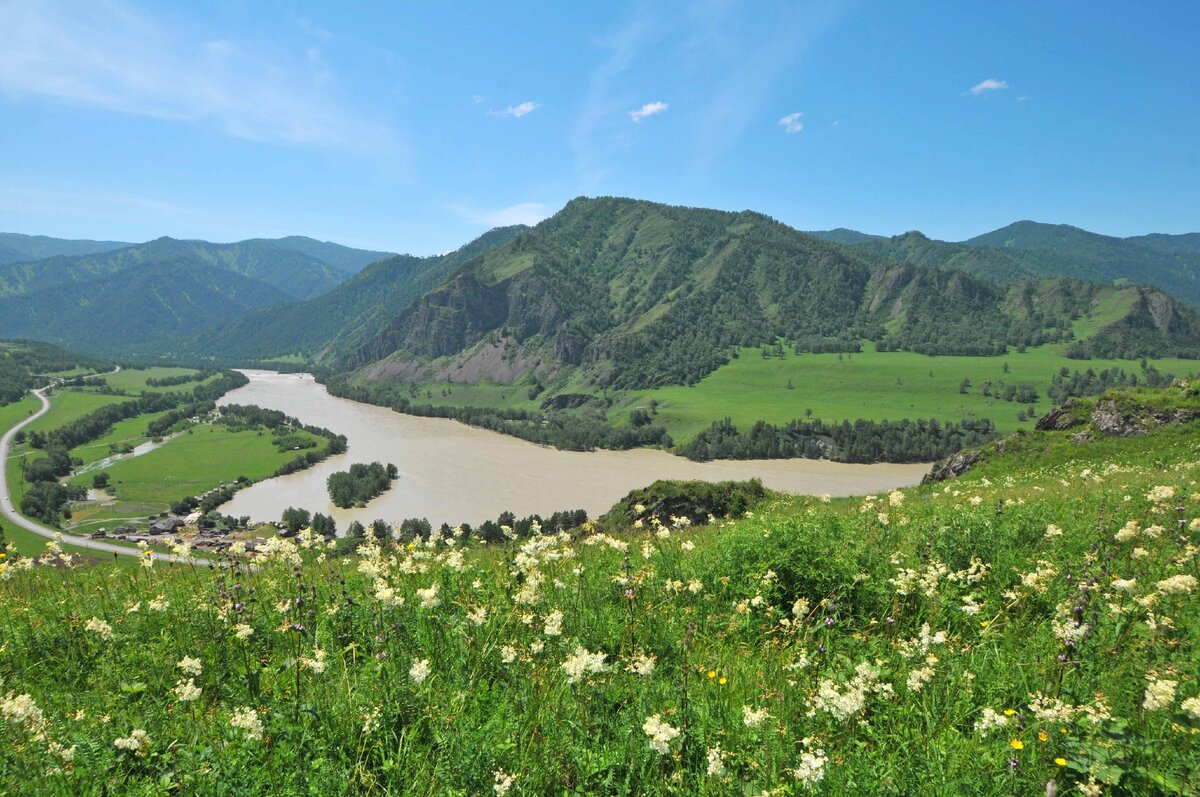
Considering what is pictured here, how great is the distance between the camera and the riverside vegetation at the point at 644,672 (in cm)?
371

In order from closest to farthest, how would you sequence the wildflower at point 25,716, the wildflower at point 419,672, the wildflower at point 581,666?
the wildflower at point 25,716, the wildflower at point 581,666, the wildflower at point 419,672

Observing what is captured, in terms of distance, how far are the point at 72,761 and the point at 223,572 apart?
416 cm

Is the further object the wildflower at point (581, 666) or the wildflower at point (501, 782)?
the wildflower at point (581, 666)

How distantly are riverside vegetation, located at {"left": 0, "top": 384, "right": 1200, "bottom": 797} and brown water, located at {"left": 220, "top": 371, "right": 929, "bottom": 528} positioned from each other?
2797 inches

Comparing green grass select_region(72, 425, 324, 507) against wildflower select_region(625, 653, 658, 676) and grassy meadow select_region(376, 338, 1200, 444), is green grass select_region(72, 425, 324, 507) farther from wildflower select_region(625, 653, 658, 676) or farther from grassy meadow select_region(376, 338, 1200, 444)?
wildflower select_region(625, 653, 658, 676)

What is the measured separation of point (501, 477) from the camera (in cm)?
10638

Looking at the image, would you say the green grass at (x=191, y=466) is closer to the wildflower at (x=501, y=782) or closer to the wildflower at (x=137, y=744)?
the wildflower at (x=137, y=744)

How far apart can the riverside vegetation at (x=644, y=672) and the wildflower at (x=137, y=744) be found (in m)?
0.03

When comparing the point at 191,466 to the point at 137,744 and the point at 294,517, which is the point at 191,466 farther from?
the point at 137,744

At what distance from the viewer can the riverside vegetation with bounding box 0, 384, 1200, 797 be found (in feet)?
12.2

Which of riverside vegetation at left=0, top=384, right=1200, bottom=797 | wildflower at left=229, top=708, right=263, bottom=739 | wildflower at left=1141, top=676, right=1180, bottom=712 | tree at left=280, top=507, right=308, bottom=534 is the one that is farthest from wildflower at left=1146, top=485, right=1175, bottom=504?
tree at left=280, top=507, right=308, bottom=534

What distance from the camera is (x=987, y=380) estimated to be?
178500 millimetres

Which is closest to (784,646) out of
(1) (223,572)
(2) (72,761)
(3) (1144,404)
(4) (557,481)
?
(2) (72,761)

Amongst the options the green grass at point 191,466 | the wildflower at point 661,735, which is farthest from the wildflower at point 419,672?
the green grass at point 191,466
